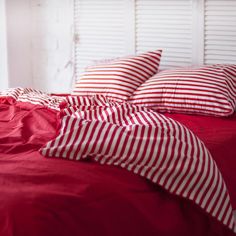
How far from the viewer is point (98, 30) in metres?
3.71

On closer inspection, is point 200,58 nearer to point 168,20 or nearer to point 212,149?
point 168,20

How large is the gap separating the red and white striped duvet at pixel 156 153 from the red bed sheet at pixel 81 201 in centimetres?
4

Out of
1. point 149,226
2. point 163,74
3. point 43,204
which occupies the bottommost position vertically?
point 149,226

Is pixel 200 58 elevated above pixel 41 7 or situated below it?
below

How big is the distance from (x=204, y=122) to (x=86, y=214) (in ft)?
3.69

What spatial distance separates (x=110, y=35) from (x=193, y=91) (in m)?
1.11

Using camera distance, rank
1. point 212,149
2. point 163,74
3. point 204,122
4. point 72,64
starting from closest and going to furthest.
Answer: point 212,149 < point 204,122 < point 163,74 < point 72,64

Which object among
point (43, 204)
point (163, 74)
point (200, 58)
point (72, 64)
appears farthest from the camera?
point (72, 64)

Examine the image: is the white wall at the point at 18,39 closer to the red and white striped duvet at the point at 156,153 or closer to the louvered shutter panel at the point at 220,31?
the louvered shutter panel at the point at 220,31

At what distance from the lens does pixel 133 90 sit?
9.63ft

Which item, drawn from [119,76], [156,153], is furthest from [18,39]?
[156,153]

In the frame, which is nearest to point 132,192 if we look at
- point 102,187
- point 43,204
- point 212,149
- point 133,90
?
point 102,187

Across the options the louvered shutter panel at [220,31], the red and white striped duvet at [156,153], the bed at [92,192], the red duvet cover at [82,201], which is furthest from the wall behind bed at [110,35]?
the red and white striped duvet at [156,153]

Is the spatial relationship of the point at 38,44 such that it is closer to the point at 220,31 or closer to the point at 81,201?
the point at 220,31
